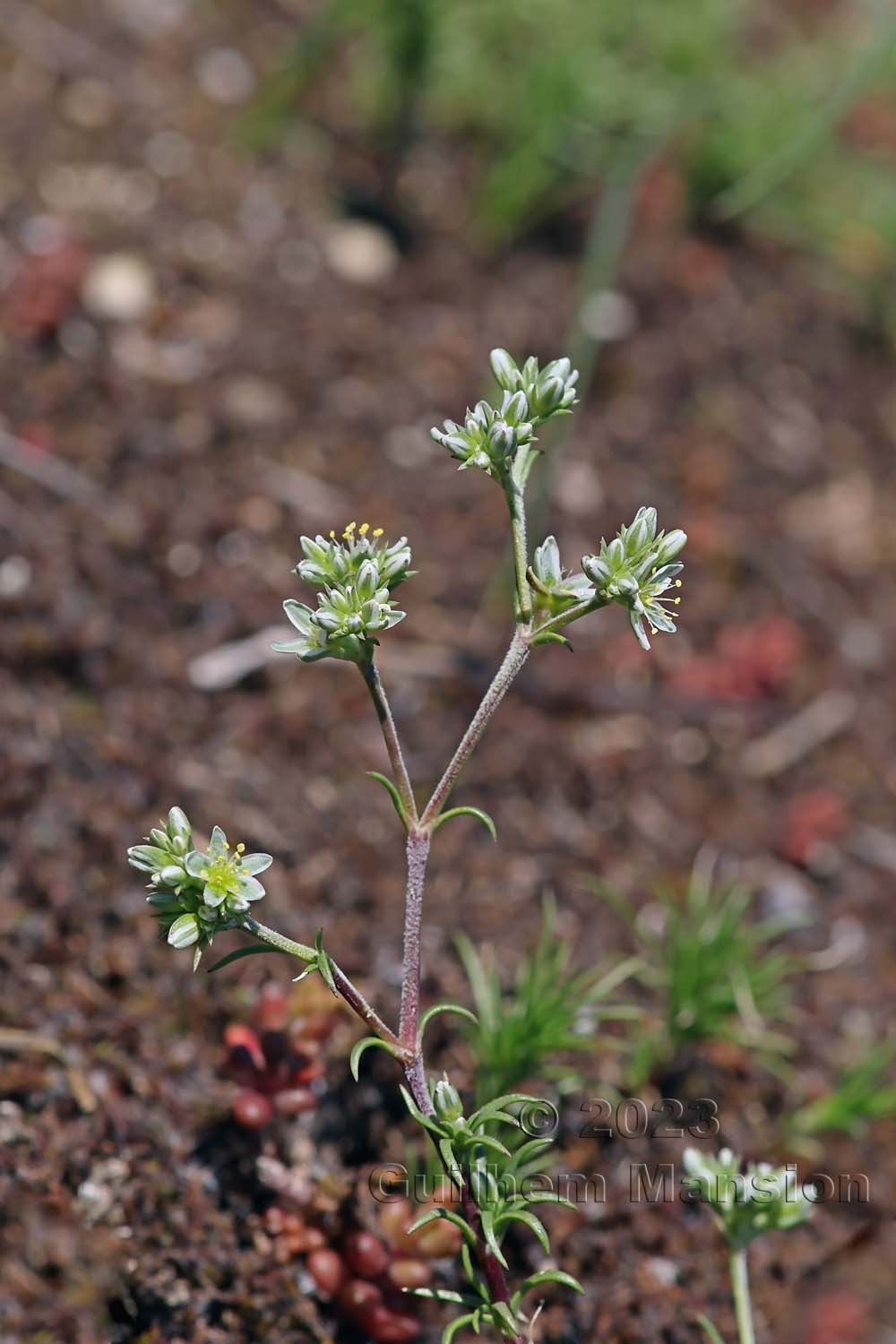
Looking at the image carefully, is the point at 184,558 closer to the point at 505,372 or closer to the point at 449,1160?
the point at 505,372

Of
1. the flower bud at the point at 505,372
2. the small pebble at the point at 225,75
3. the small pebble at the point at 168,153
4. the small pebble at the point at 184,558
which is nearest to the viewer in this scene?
the flower bud at the point at 505,372

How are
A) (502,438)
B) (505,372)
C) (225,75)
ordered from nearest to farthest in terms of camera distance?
1. (502,438)
2. (505,372)
3. (225,75)

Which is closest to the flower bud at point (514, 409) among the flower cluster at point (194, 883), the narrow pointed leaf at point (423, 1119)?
the flower cluster at point (194, 883)

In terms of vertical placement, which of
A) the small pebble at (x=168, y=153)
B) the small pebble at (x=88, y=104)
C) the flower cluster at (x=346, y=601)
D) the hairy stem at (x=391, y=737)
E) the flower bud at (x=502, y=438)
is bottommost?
the hairy stem at (x=391, y=737)

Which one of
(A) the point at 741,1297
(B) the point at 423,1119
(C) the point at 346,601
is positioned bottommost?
(A) the point at 741,1297

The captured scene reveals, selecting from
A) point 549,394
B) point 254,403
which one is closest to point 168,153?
point 254,403

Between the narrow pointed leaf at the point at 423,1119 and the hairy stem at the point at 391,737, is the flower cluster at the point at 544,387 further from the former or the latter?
the narrow pointed leaf at the point at 423,1119

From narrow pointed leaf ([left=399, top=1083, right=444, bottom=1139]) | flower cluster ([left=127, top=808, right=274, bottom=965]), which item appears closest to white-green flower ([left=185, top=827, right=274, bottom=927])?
flower cluster ([left=127, top=808, right=274, bottom=965])

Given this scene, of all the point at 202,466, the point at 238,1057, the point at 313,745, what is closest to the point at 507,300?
the point at 202,466
